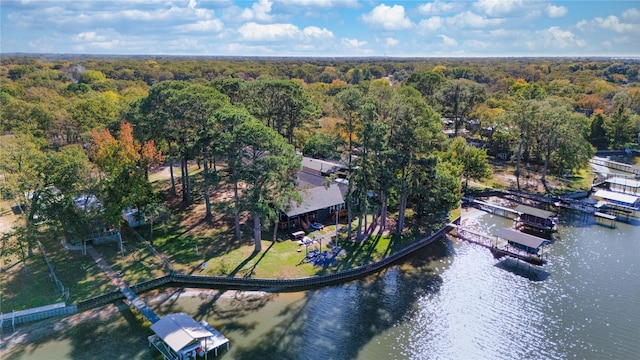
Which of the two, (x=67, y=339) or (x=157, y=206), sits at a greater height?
(x=157, y=206)

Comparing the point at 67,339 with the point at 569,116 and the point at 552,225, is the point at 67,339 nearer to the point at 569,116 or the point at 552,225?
the point at 552,225

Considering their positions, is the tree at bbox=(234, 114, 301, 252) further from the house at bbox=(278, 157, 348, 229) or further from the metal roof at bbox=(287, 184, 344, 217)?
the metal roof at bbox=(287, 184, 344, 217)

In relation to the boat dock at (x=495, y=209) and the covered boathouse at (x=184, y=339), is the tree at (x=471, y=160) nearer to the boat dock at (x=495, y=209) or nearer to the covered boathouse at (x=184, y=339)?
the boat dock at (x=495, y=209)

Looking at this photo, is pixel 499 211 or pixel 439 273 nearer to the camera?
pixel 439 273

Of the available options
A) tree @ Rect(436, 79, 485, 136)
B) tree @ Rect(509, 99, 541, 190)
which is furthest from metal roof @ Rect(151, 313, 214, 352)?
tree @ Rect(436, 79, 485, 136)

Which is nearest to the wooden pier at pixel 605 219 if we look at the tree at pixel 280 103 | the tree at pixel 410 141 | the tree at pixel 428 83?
the tree at pixel 410 141

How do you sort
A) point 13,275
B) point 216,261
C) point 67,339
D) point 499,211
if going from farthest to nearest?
point 499,211
point 216,261
point 13,275
point 67,339

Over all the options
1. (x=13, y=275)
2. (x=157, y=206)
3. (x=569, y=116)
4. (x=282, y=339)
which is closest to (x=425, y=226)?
(x=282, y=339)

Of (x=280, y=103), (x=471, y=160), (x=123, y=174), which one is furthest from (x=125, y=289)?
(x=471, y=160)
